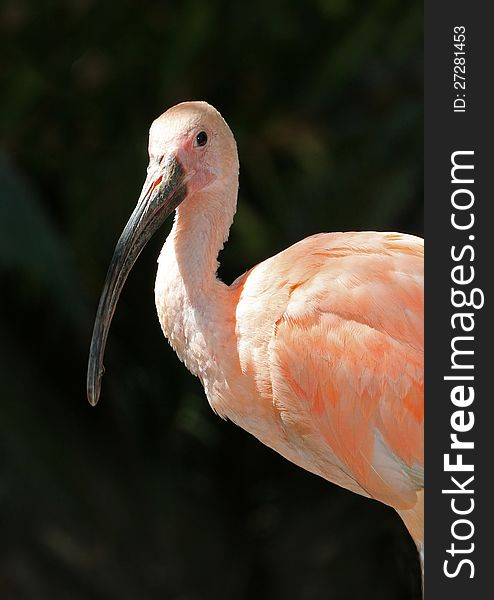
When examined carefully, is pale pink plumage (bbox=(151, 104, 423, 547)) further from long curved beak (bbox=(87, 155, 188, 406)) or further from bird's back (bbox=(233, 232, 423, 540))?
long curved beak (bbox=(87, 155, 188, 406))

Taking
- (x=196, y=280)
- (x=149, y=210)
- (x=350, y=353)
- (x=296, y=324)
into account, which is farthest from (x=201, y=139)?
(x=350, y=353)

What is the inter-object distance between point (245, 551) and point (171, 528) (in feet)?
1.97

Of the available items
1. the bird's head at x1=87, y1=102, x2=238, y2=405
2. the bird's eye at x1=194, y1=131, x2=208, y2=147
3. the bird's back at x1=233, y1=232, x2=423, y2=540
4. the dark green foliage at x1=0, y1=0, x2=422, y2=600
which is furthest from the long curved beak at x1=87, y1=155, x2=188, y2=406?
the dark green foliage at x1=0, y1=0, x2=422, y2=600

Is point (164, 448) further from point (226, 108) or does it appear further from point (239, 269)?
point (226, 108)

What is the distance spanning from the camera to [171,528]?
894cm

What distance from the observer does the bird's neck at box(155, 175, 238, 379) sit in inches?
184

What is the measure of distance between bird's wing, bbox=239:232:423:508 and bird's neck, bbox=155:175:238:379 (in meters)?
0.13

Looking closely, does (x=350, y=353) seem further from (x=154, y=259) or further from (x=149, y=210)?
(x=154, y=259)

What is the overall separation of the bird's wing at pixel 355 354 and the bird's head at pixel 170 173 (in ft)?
1.38

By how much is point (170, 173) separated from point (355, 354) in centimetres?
90

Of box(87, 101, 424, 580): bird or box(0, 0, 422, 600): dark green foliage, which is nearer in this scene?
box(87, 101, 424, 580): bird

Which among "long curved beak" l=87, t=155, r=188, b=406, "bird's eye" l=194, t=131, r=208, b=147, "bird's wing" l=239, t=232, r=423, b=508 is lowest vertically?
"bird's wing" l=239, t=232, r=423, b=508

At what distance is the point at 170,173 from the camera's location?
4594mm

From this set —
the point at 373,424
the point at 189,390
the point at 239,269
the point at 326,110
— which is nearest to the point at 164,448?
the point at 189,390
